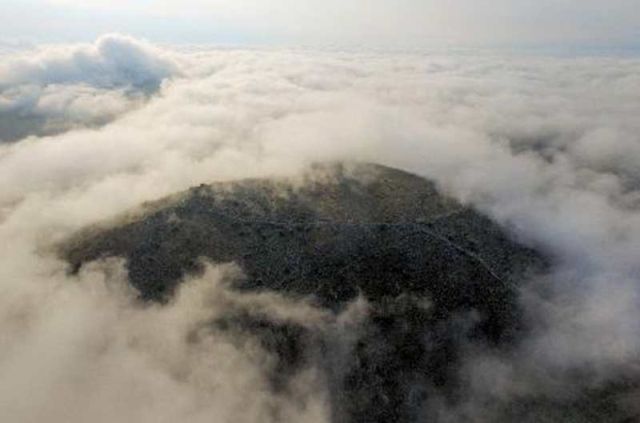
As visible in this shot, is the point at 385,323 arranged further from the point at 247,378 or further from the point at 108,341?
the point at 108,341

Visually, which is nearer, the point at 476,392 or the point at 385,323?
the point at 476,392

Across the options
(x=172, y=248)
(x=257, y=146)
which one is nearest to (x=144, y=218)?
(x=172, y=248)

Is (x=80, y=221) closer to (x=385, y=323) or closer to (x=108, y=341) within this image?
(x=108, y=341)

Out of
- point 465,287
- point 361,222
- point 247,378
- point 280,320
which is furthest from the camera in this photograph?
point 361,222

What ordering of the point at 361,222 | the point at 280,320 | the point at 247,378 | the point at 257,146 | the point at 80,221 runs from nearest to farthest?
the point at 247,378 < the point at 280,320 < the point at 361,222 < the point at 80,221 < the point at 257,146

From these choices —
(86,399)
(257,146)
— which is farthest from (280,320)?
(257,146)

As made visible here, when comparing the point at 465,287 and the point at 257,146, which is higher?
the point at 465,287
